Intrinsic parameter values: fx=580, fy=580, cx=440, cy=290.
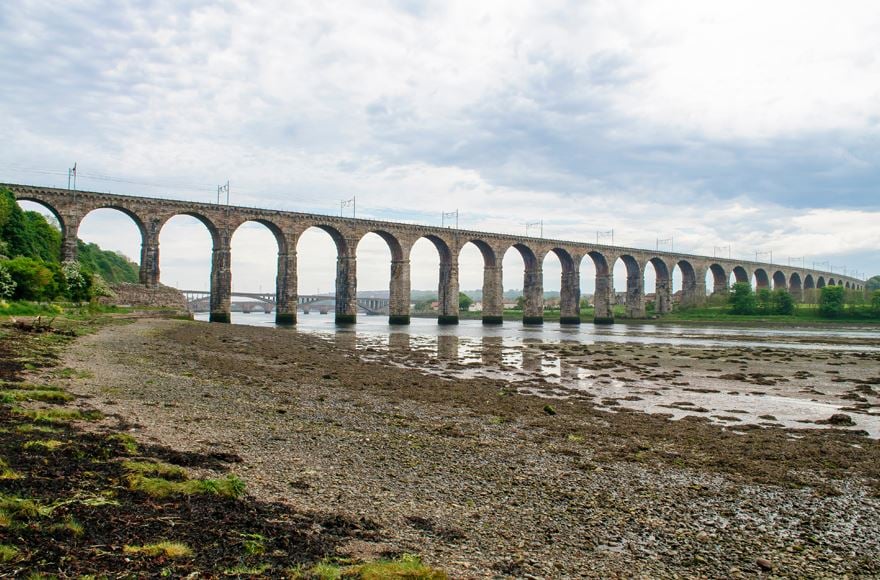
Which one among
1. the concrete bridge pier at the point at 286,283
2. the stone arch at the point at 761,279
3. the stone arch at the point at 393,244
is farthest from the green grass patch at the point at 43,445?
the stone arch at the point at 761,279

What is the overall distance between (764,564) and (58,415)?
9.93 metres

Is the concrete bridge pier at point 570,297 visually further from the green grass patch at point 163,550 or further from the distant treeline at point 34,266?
the green grass patch at point 163,550

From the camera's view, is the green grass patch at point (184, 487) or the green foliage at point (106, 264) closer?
the green grass patch at point (184, 487)

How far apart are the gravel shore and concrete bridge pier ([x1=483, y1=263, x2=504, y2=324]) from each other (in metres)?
68.7

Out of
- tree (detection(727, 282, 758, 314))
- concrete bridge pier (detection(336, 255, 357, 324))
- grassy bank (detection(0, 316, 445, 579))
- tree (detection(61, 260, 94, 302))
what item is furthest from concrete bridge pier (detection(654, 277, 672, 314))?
grassy bank (detection(0, 316, 445, 579))

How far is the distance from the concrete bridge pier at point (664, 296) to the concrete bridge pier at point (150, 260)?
8842 centimetres

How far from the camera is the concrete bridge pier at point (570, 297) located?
94.5 metres

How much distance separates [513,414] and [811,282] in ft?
566

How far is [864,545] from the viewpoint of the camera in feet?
21.8

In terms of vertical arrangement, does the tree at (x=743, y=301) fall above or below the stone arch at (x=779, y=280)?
below

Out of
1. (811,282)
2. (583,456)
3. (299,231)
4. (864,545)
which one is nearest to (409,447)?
(583,456)

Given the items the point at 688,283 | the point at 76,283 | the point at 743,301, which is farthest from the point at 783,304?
the point at 76,283

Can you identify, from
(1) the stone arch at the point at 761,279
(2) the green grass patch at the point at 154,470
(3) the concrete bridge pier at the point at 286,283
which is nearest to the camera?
(2) the green grass patch at the point at 154,470

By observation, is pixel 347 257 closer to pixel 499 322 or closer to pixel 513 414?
pixel 499 322
